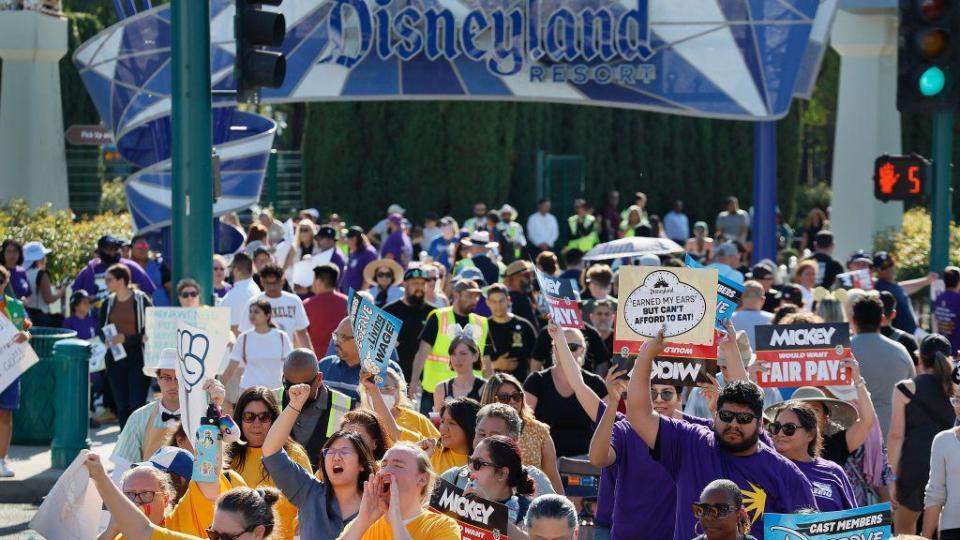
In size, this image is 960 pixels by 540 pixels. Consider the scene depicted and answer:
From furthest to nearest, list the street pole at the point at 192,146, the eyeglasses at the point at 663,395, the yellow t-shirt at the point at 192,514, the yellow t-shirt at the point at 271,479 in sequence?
the street pole at the point at 192,146 → the eyeglasses at the point at 663,395 → the yellow t-shirt at the point at 271,479 → the yellow t-shirt at the point at 192,514

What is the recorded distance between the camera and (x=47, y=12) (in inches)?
1094

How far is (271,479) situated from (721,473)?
2045 mm

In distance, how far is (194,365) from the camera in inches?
344

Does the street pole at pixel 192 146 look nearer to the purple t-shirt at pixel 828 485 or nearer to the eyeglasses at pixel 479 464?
the eyeglasses at pixel 479 464

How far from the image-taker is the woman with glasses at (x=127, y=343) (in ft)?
49.9

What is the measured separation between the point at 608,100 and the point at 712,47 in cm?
156

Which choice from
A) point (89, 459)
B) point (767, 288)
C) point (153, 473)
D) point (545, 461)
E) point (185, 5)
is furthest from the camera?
point (767, 288)

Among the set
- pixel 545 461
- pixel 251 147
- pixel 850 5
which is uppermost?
pixel 850 5

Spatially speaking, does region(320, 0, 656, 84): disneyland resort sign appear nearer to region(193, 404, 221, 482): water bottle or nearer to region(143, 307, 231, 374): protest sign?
region(143, 307, 231, 374): protest sign

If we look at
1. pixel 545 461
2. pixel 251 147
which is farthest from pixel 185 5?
pixel 251 147

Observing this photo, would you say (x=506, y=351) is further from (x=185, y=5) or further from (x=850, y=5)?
(x=850, y=5)

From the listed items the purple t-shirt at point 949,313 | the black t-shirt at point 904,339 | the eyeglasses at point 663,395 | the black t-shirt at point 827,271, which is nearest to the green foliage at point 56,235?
the black t-shirt at point 827,271

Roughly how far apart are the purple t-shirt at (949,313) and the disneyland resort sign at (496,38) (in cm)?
793

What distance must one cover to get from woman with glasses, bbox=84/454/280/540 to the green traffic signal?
7403 millimetres
